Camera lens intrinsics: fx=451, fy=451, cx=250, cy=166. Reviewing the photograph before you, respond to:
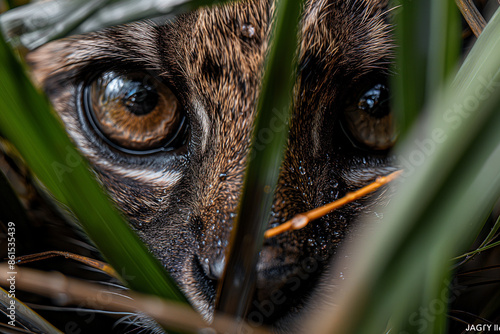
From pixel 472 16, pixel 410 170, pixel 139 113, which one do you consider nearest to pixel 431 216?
pixel 410 170

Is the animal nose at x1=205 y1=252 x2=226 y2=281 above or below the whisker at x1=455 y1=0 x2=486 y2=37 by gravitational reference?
below

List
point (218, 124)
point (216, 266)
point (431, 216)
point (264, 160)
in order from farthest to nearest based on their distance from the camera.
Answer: point (218, 124)
point (216, 266)
point (264, 160)
point (431, 216)

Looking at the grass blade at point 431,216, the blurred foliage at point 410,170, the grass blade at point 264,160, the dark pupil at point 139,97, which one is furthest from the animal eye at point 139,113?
the grass blade at point 431,216

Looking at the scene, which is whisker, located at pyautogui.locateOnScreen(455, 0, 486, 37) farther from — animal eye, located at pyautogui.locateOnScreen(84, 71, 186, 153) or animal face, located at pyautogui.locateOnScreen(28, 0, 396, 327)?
animal eye, located at pyautogui.locateOnScreen(84, 71, 186, 153)

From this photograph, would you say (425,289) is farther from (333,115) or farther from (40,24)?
(40,24)

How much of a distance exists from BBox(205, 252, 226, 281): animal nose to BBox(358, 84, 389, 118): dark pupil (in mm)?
509

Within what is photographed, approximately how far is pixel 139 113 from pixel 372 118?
558 mm

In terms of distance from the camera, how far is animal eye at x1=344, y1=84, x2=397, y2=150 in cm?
107

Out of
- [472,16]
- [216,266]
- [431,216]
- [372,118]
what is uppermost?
[472,16]

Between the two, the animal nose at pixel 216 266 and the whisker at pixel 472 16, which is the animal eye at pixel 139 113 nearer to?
the animal nose at pixel 216 266

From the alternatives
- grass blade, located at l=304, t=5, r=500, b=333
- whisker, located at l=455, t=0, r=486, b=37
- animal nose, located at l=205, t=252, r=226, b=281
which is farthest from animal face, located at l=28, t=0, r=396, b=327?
grass blade, located at l=304, t=5, r=500, b=333

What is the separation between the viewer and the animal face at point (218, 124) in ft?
2.92

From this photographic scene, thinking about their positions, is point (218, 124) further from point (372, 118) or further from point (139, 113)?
point (372, 118)

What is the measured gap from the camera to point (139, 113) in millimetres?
1086
